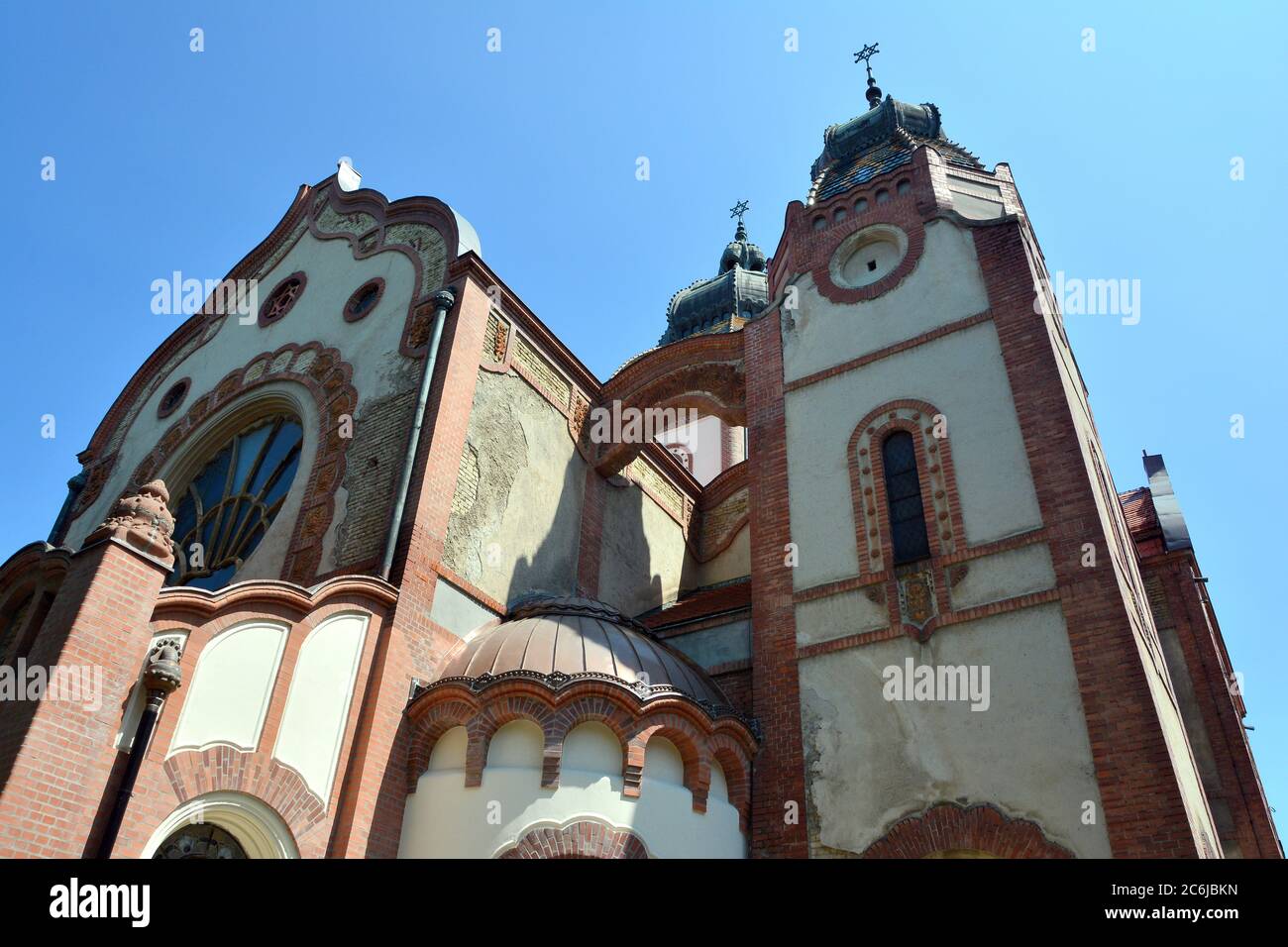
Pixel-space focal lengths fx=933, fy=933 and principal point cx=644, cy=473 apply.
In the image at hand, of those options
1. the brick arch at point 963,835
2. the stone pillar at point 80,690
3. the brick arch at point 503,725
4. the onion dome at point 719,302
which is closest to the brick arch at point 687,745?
the brick arch at point 503,725

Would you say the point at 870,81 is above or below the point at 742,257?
below

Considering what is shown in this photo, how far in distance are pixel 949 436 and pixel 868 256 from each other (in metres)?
3.94

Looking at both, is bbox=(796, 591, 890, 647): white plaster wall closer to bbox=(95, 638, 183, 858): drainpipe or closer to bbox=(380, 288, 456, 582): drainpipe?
bbox=(380, 288, 456, 582): drainpipe

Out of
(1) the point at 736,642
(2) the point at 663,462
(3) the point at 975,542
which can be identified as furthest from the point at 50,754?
(2) the point at 663,462

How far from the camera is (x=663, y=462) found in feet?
56.5

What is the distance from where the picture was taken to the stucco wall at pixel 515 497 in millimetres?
12023

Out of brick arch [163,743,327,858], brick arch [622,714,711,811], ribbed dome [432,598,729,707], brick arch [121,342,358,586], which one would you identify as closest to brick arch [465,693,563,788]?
ribbed dome [432,598,729,707]

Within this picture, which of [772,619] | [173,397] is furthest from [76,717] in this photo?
[173,397]

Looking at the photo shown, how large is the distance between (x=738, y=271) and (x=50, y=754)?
103 feet

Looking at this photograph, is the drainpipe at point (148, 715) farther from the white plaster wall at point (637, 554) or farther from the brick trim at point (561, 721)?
the white plaster wall at point (637, 554)

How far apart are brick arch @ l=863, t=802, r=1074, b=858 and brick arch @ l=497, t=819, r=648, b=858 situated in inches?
98.5

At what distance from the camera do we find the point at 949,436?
37.5ft

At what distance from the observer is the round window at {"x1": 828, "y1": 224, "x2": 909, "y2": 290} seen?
539 inches

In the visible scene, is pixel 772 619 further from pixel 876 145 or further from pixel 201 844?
pixel 876 145
